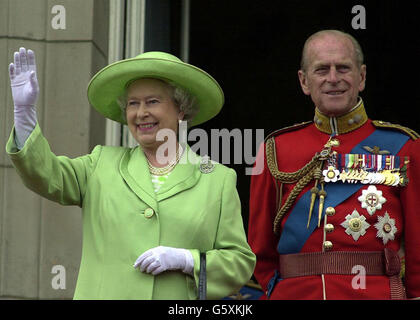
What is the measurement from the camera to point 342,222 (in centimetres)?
433

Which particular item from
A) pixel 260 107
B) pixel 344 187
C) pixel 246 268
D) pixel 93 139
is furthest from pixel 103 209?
pixel 260 107

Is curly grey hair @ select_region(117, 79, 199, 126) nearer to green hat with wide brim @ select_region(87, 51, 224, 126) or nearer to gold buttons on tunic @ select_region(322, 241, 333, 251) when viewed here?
green hat with wide brim @ select_region(87, 51, 224, 126)

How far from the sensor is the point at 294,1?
710cm

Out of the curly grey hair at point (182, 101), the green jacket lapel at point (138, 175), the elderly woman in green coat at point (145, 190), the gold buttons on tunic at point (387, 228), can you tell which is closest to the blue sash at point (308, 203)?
the gold buttons on tunic at point (387, 228)

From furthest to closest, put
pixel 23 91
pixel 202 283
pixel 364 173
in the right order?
pixel 364 173 < pixel 202 283 < pixel 23 91

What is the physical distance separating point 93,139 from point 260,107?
208cm

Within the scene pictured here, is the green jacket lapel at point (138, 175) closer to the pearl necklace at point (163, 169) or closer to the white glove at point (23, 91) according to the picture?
the pearl necklace at point (163, 169)

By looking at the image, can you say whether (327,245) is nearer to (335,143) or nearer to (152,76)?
(335,143)

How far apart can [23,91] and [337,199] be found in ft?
4.72

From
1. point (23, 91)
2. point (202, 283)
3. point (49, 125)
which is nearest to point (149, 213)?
point (202, 283)

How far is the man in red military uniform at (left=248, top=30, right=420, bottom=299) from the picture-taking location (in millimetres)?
4289

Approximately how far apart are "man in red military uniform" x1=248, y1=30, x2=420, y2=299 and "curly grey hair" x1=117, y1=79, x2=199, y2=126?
48 centimetres

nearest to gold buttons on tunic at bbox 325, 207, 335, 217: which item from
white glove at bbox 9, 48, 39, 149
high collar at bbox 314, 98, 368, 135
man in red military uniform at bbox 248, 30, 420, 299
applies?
man in red military uniform at bbox 248, 30, 420, 299

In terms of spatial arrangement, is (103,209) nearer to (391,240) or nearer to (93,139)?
(391,240)
